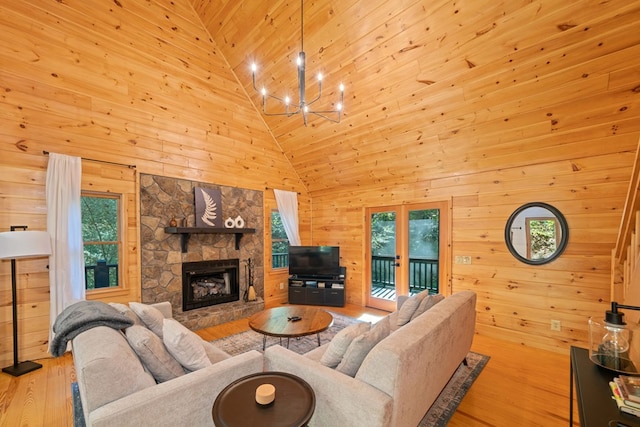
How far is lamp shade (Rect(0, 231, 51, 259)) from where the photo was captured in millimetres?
2689

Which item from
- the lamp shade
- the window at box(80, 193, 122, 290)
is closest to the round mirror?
the window at box(80, 193, 122, 290)

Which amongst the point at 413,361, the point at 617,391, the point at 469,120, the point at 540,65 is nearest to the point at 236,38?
the point at 469,120

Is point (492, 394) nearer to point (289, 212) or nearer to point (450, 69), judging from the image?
point (450, 69)

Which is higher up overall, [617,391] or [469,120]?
[469,120]

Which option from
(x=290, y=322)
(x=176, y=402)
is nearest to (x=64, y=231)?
(x=290, y=322)

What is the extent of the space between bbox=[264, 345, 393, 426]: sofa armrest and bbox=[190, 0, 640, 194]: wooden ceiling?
10.7 ft

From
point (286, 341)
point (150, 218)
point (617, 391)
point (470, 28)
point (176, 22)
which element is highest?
point (176, 22)

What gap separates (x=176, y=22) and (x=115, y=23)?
2.59 feet

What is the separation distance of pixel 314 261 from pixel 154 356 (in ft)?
13.3

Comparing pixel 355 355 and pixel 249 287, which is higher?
pixel 355 355

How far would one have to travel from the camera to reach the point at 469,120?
3.57 meters

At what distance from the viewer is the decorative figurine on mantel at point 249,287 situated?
5.10 meters

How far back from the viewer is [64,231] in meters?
3.34

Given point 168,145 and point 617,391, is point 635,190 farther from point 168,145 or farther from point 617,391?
point 168,145
